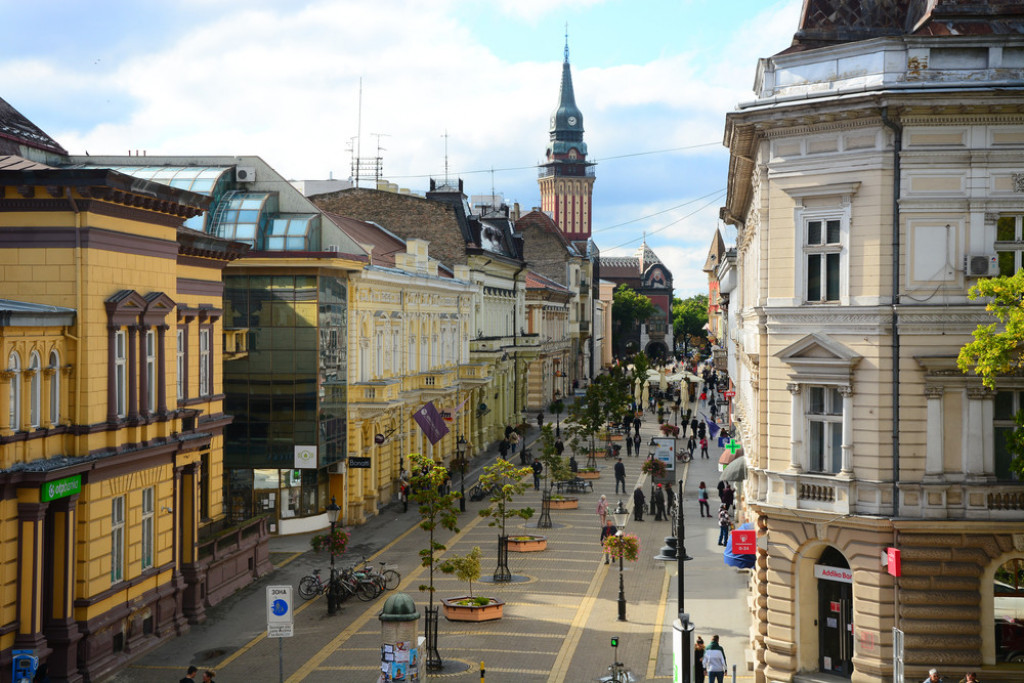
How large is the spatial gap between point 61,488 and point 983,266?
A: 1795 cm

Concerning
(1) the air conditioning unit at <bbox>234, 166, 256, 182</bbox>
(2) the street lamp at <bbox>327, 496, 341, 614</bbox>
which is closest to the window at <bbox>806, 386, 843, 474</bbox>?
(2) the street lamp at <bbox>327, 496, 341, 614</bbox>

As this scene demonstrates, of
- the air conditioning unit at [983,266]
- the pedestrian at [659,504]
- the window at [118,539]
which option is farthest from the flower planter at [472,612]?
the pedestrian at [659,504]

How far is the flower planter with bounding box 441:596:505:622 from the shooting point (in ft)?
100

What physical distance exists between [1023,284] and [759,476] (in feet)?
23.2

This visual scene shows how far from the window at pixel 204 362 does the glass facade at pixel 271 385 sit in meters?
7.63

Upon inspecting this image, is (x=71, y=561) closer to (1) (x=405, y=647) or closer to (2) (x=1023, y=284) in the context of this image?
(1) (x=405, y=647)

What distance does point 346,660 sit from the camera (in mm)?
27000

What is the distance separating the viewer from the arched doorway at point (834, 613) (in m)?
23.3

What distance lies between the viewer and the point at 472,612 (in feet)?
100

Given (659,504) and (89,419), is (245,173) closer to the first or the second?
(659,504)

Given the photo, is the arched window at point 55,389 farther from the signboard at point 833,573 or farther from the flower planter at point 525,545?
the flower planter at point 525,545

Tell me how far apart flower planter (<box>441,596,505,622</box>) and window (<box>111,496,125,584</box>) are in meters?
8.36

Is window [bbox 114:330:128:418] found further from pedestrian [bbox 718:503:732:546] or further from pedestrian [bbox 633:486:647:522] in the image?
pedestrian [bbox 633:486:647:522]

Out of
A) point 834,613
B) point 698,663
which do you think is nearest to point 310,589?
point 698,663
